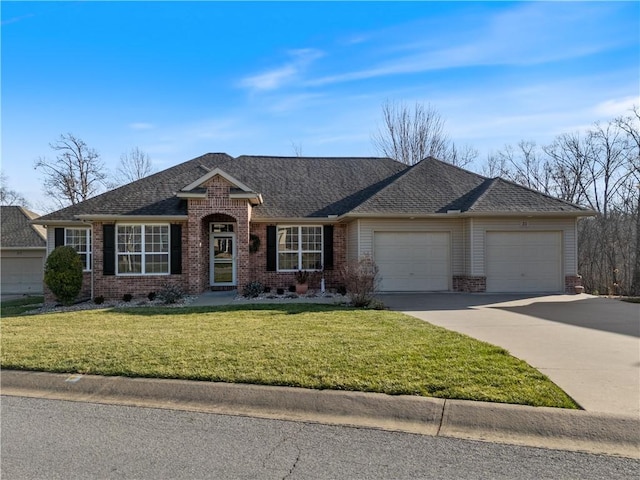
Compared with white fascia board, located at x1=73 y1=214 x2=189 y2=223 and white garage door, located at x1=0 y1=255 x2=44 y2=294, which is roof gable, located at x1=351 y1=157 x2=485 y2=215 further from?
white garage door, located at x1=0 y1=255 x2=44 y2=294

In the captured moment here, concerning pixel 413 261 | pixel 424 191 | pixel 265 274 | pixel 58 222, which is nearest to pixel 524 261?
pixel 413 261

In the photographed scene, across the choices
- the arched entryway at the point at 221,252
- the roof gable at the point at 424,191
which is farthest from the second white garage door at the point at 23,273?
the roof gable at the point at 424,191

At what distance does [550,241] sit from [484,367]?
11.9 meters

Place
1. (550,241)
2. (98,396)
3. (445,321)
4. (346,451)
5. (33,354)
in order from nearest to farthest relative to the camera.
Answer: (346,451) → (98,396) → (33,354) → (445,321) → (550,241)

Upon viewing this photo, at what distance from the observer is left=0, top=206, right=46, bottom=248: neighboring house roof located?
2442cm

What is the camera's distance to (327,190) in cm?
1936

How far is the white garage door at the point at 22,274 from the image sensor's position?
24109 mm

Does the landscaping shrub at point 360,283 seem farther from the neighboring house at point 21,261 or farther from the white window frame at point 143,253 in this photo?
the neighboring house at point 21,261

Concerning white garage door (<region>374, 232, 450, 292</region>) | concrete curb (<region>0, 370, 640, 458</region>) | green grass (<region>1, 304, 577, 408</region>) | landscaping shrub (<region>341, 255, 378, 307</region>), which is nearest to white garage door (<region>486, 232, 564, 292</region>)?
white garage door (<region>374, 232, 450, 292</region>)

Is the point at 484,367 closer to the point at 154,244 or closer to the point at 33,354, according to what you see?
the point at 33,354

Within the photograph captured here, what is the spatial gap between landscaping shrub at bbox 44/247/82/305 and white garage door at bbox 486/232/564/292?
14213 mm

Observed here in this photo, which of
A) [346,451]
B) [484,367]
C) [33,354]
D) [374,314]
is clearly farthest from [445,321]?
[33,354]

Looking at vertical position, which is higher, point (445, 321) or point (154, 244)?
point (154, 244)

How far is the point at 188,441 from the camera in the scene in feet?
14.0
